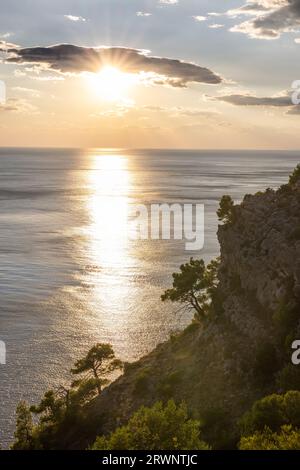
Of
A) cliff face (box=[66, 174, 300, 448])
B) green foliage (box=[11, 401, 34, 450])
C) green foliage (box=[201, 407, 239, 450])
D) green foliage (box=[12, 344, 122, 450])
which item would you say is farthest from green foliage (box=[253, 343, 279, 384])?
green foliage (box=[11, 401, 34, 450])

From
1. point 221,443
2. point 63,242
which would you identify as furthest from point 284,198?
point 63,242

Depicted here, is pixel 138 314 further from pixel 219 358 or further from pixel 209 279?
pixel 219 358

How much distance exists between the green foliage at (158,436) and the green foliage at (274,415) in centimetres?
637

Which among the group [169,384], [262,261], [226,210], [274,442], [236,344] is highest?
[226,210]

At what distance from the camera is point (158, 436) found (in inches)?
1344

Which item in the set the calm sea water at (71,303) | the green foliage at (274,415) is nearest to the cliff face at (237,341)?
the green foliage at (274,415)

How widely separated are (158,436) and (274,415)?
10667mm

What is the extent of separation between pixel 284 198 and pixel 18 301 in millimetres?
75095

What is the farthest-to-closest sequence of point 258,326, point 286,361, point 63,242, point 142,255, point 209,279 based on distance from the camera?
point 63,242, point 142,255, point 209,279, point 258,326, point 286,361

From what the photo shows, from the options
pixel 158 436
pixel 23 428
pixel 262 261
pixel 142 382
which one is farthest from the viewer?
pixel 142 382

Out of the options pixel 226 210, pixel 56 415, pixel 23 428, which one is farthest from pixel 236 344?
pixel 23 428

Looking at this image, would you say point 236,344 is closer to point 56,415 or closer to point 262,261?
point 262,261

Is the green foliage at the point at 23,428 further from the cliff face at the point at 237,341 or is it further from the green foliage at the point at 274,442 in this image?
the green foliage at the point at 274,442

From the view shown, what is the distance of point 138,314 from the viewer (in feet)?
360
